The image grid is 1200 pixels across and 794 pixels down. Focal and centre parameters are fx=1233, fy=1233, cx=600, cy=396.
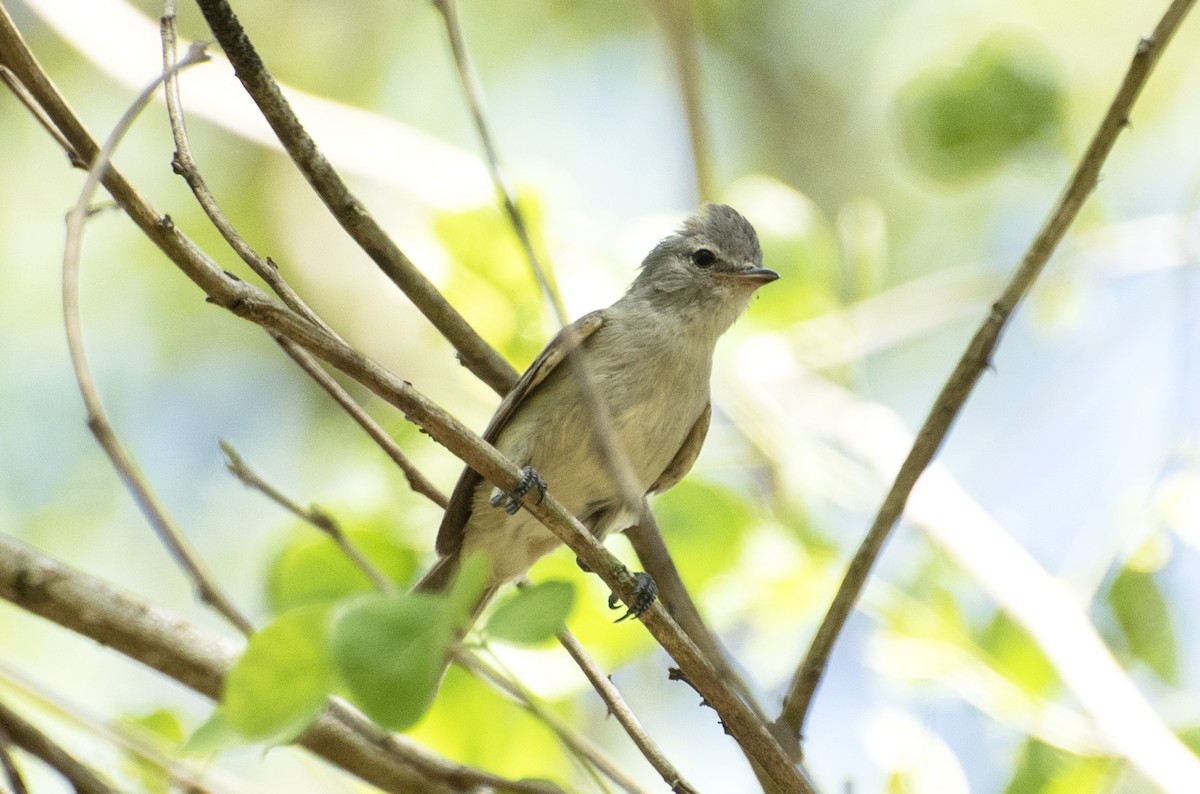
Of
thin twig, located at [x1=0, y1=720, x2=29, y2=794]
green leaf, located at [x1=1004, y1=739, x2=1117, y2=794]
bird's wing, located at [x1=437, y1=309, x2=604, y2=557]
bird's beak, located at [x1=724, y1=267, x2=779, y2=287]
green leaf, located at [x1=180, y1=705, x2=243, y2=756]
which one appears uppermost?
bird's beak, located at [x1=724, y1=267, x2=779, y2=287]

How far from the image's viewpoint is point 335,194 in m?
2.56

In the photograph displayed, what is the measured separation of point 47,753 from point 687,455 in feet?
7.83

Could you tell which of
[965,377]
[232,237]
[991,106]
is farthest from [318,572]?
[991,106]

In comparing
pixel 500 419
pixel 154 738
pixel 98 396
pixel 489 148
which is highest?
pixel 500 419

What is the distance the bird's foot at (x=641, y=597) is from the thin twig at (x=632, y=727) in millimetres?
146

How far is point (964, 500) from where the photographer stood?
3.65m

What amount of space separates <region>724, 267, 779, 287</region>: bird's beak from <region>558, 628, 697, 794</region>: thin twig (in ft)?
6.81

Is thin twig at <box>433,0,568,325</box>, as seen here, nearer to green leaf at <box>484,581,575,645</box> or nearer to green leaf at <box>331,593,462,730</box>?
green leaf at <box>484,581,575,645</box>

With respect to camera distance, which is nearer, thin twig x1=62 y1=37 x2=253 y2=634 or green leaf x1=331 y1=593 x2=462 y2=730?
green leaf x1=331 y1=593 x2=462 y2=730

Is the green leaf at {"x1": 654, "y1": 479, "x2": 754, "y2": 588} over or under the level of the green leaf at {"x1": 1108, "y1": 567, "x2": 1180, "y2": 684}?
over

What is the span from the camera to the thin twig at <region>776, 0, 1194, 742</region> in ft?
8.43

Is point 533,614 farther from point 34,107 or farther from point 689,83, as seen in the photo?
point 689,83

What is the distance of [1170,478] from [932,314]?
1.44 metres

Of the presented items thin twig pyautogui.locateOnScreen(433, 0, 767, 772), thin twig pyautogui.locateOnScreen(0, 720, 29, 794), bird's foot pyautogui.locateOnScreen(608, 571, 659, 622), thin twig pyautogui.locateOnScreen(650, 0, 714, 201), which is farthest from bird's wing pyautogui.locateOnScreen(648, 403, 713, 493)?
thin twig pyautogui.locateOnScreen(0, 720, 29, 794)
